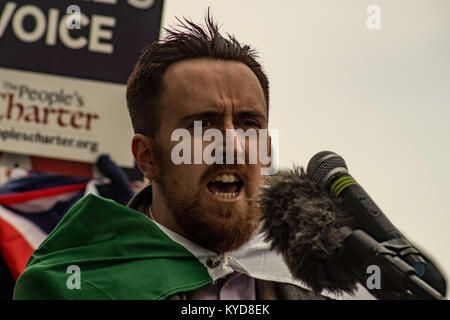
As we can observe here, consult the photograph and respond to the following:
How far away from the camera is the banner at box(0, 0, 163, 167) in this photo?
7195mm

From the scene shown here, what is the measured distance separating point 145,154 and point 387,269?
188 cm

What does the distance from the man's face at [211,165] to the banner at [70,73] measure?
348cm

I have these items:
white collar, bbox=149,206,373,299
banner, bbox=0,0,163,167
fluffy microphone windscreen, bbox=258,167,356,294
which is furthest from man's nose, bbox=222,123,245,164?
banner, bbox=0,0,163,167

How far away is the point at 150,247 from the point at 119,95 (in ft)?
12.8

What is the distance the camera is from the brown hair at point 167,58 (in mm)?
3830

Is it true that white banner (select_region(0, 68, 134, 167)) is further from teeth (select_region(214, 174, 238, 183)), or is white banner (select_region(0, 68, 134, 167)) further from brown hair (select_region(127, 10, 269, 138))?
teeth (select_region(214, 174, 238, 183))

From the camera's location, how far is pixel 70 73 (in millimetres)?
7430

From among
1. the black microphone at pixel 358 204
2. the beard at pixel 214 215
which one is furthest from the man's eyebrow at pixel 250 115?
the black microphone at pixel 358 204

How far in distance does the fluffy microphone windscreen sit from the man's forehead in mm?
884

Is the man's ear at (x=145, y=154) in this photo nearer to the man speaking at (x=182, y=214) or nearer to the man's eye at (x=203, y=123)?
the man speaking at (x=182, y=214)

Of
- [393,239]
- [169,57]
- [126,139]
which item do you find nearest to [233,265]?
[169,57]

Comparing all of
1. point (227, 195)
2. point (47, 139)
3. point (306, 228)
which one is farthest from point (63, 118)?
point (306, 228)

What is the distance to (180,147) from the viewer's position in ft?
11.6

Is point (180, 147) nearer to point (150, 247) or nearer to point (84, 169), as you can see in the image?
point (150, 247)
